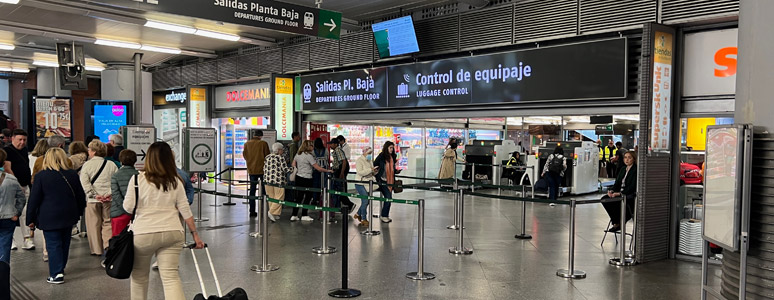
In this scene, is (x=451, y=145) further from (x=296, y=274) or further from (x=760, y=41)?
(x=760, y=41)

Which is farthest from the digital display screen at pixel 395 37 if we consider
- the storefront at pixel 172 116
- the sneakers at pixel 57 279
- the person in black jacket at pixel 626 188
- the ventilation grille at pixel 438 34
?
the storefront at pixel 172 116

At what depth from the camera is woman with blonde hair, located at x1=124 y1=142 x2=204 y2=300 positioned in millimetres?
4441

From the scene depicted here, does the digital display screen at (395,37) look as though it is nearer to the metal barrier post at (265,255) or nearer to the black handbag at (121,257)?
the metal barrier post at (265,255)

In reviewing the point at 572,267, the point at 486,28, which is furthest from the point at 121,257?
the point at 486,28

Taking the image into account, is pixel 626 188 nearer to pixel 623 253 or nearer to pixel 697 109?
pixel 623 253

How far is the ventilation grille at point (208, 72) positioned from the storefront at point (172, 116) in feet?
6.40

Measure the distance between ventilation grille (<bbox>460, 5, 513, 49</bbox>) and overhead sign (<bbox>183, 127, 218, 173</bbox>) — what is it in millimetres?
5262

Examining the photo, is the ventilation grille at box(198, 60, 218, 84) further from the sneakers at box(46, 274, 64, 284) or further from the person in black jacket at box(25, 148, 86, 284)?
the sneakers at box(46, 274, 64, 284)

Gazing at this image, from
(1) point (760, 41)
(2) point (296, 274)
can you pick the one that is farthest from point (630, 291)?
(2) point (296, 274)

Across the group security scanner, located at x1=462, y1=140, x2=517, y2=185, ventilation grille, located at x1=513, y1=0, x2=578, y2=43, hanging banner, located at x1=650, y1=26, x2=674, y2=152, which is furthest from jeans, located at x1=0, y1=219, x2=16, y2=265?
security scanner, located at x1=462, y1=140, x2=517, y2=185

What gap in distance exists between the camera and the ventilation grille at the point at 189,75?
18.2 metres

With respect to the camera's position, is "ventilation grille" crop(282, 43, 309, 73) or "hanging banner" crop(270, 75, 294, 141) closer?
"ventilation grille" crop(282, 43, 309, 73)

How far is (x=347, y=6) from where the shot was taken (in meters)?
11.8

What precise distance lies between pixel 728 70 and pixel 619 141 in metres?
8.58
